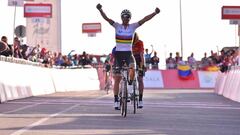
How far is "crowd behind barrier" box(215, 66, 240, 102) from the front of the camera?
80.2ft

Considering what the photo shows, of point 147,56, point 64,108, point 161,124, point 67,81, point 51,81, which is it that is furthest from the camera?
point 147,56

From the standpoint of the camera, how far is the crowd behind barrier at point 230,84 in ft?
80.2

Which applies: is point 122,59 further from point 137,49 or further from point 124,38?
point 137,49

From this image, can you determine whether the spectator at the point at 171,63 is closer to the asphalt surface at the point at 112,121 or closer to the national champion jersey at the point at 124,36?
the asphalt surface at the point at 112,121

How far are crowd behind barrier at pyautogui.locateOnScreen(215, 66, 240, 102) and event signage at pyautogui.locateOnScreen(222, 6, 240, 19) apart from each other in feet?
29.5

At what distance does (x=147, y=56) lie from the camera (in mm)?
45125

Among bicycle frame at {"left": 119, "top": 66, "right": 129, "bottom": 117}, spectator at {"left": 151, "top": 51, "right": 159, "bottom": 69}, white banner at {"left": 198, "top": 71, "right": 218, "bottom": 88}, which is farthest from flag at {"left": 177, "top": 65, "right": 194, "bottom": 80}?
bicycle frame at {"left": 119, "top": 66, "right": 129, "bottom": 117}

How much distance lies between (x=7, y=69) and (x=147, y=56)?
2273 centimetres

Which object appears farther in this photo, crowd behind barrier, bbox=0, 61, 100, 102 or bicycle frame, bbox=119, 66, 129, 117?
crowd behind barrier, bbox=0, 61, 100, 102

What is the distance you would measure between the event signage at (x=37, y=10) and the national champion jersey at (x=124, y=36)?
73.3 feet

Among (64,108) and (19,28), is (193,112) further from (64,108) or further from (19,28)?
(19,28)

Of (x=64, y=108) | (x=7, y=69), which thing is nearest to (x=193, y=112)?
(x=64, y=108)

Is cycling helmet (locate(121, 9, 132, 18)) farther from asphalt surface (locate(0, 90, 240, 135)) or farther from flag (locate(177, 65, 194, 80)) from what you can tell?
flag (locate(177, 65, 194, 80))

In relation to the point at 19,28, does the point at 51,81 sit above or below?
below
